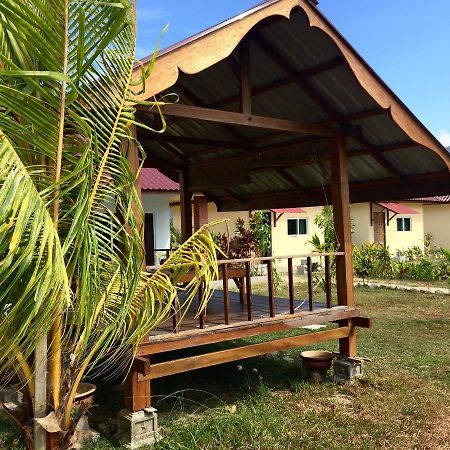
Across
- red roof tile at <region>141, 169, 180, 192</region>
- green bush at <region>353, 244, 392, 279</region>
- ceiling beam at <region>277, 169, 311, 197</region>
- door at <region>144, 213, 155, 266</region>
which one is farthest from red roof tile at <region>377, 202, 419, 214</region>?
ceiling beam at <region>277, 169, 311, 197</region>

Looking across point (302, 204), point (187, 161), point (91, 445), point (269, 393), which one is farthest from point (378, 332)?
point (91, 445)

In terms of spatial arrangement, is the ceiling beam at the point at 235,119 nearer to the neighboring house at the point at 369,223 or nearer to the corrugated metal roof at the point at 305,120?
the corrugated metal roof at the point at 305,120

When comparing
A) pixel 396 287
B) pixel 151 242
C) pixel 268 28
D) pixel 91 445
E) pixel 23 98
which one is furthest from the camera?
pixel 396 287

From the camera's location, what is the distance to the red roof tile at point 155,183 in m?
13.0

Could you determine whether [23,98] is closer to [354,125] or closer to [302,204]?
[354,125]

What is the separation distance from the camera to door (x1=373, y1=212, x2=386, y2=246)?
27922 mm

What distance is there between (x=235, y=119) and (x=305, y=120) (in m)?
1.98

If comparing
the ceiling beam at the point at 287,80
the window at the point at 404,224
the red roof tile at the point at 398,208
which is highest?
the ceiling beam at the point at 287,80

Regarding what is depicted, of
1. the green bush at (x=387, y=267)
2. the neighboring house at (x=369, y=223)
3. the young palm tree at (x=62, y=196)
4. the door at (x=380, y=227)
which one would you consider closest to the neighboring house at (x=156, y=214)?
the neighboring house at (x=369, y=223)

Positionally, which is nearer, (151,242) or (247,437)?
(247,437)

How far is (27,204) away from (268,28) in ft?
15.1

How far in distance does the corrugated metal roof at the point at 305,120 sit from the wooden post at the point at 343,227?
410 millimetres

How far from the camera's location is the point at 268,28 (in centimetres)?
609

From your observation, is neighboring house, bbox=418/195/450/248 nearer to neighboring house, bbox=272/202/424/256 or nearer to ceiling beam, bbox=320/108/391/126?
neighboring house, bbox=272/202/424/256
